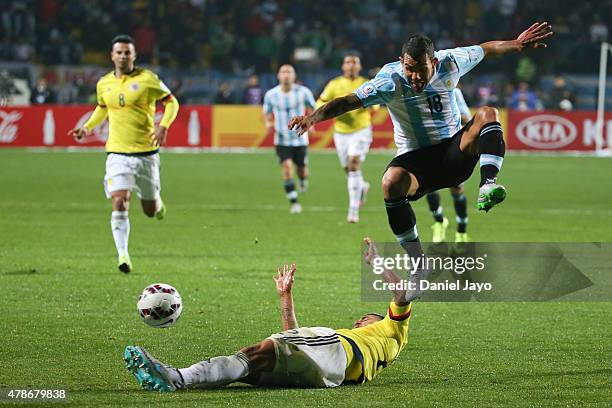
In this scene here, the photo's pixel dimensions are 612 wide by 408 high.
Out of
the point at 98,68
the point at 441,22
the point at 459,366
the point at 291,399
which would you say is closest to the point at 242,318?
the point at 459,366

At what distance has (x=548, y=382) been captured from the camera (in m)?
6.71

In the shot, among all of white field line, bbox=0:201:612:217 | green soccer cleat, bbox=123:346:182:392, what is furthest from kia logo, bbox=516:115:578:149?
green soccer cleat, bbox=123:346:182:392

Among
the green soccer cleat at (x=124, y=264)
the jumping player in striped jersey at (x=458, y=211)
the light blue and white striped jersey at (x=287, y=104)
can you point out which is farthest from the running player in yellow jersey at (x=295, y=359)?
the light blue and white striped jersey at (x=287, y=104)

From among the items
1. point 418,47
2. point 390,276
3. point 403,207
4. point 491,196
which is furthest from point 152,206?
point 390,276

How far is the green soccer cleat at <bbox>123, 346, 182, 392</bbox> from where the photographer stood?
592 cm

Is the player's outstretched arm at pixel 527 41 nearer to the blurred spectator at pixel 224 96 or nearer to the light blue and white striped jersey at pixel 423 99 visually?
the light blue and white striped jersey at pixel 423 99

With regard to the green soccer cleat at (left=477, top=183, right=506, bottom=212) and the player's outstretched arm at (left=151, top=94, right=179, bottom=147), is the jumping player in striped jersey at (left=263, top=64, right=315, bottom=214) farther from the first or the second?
the green soccer cleat at (left=477, top=183, right=506, bottom=212)

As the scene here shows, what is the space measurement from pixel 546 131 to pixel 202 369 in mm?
27215

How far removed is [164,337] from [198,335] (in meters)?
0.24

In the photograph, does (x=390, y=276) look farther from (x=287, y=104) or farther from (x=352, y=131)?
(x=287, y=104)

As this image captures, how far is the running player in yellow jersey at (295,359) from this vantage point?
6.03 metres

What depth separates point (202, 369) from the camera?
240 inches

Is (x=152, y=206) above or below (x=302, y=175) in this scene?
below

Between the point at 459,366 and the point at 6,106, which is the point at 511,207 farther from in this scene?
the point at 6,106
